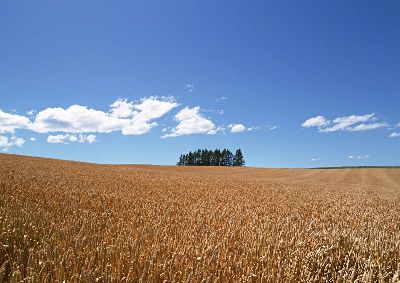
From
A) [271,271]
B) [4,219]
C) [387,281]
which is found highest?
[4,219]

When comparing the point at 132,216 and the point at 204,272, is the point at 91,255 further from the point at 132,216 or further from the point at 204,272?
the point at 132,216

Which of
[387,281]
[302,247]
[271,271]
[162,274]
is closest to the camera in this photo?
[162,274]

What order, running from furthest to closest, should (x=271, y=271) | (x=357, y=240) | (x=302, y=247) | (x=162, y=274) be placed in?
(x=357, y=240) → (x=302, y=247) → (x=271, y=271) → (x=162, y=274)

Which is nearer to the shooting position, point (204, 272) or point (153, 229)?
point (204, 272)

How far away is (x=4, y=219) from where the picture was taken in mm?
4586

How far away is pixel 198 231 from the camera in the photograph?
5246 millimetres

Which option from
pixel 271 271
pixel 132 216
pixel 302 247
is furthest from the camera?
pixel 132 216

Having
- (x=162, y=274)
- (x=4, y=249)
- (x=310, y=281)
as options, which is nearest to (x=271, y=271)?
(x=310, y=281)

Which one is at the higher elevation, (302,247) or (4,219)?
(4,219)

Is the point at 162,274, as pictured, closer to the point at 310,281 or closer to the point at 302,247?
the point at 310,281

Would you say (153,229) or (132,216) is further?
(132,216)

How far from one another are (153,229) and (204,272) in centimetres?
195

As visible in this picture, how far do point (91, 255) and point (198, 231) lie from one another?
2.04m

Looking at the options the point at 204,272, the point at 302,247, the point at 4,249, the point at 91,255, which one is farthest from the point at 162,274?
the point at 302,247
